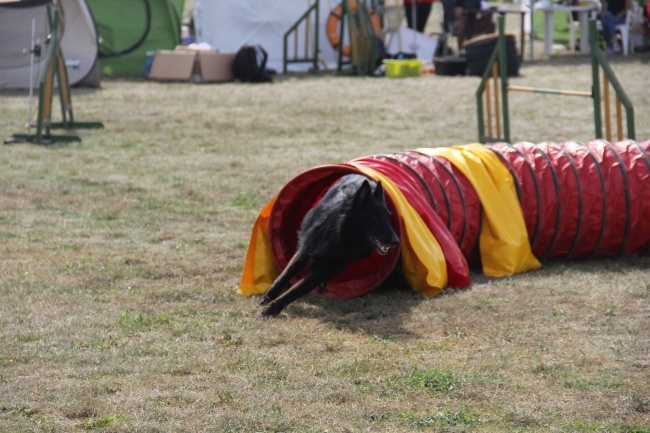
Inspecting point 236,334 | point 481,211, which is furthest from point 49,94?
point 236,334

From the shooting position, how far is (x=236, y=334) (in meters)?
5.24

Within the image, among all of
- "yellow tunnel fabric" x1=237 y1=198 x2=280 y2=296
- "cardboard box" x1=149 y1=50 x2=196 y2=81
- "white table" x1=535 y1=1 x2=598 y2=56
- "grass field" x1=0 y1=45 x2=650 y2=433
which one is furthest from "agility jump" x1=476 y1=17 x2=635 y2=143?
"white table" x1=535 y1=1 x2=598 y2=56

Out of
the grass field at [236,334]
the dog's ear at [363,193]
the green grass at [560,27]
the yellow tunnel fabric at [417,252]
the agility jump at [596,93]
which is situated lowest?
the grass field at [236,334]

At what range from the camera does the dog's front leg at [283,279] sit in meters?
5.81

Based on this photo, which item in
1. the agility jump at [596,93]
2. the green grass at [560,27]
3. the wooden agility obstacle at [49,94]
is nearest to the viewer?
the agility jump at [596,93]

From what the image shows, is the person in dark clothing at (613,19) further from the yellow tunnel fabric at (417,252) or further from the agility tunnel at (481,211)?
the yellow tunnel fabric at (417,252)

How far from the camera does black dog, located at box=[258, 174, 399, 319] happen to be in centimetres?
565

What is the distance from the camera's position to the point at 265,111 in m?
14.5

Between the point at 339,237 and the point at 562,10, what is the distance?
54.3 feet

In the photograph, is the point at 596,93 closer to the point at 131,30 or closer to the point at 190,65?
the point at 190,65

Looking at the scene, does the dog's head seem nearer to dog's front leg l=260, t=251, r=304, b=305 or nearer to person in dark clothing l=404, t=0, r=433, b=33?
dog's front leg l=260, t=251, r=304, b=305

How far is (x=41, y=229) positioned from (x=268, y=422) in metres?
4.35

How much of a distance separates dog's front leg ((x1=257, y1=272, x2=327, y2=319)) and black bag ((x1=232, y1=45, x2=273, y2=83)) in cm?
1222

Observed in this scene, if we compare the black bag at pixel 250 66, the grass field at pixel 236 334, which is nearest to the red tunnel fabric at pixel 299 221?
the grass field at pixel 236 334
